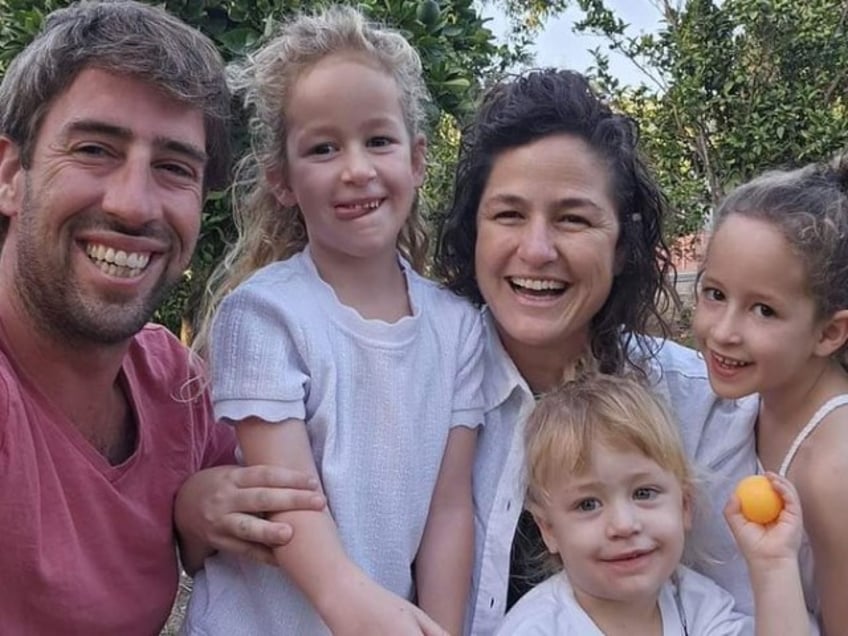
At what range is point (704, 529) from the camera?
7.82 feet

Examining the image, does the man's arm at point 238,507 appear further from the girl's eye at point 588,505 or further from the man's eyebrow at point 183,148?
the man's eyebrow at point 183,148

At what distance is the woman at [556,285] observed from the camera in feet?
7.80

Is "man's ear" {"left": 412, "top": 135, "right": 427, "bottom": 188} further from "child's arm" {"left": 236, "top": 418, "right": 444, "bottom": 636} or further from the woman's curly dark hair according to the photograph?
"child's arm" {"left": 236, "top": 418, "right": 444, "bottom": 636}

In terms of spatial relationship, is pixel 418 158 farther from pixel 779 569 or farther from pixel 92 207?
pixel 779 569

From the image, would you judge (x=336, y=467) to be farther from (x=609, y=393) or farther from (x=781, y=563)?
(x=781, y=563)

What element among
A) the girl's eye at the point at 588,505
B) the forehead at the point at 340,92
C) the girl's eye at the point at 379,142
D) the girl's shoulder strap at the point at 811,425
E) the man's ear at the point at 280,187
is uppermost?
the forehead at the point at 340,92

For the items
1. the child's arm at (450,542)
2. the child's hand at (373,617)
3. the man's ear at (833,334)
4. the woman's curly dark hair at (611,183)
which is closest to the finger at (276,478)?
the child's hand at (373,617)

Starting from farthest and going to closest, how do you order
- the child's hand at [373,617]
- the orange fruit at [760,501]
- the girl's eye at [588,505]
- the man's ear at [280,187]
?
the man's ear at [280,187]
the girl's eye at [588,505]
the orange fruit at [760,501]
the child's hand at [373,617]

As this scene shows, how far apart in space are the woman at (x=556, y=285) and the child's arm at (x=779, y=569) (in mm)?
235

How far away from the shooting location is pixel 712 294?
2307mm

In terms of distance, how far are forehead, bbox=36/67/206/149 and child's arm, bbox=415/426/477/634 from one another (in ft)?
3.30

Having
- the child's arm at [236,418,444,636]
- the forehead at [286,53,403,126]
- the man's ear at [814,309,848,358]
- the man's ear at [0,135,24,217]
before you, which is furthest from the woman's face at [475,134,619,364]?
the man's ear at [0,135,24,217]

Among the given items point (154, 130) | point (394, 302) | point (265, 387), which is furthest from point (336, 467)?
point (154, 130)

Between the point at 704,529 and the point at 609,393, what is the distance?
0.41 meters
